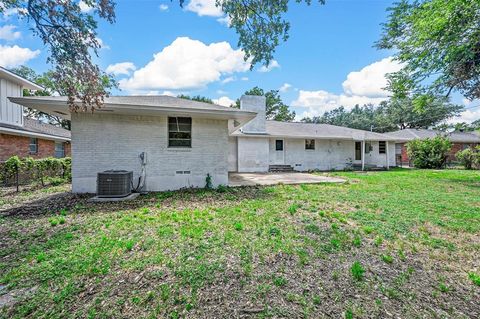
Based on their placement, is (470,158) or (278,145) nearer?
(278,145)

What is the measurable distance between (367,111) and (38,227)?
55543 millimetres

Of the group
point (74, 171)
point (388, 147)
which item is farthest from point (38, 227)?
point (388, 147)

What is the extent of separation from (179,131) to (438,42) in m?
11.2

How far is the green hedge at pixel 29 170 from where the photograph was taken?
9367 millimetres

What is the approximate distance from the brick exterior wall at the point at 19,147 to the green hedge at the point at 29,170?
1938 mm

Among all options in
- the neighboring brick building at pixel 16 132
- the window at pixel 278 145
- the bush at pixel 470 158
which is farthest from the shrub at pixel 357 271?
the bush at pixel 470 158

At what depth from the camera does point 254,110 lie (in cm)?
1636

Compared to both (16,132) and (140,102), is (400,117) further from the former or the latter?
(16,132)

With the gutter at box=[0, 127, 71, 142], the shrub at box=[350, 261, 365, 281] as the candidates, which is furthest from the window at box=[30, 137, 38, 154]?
the shrub at box=[350, 261, 365, 281]

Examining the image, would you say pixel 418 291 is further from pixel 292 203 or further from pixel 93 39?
pixel 93 39

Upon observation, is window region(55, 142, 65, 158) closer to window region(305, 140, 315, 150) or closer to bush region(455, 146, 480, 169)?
window region(305, 140, 315, 150)

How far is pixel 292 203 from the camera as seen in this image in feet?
20.6

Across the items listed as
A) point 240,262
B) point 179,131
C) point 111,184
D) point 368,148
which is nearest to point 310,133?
point 368,148

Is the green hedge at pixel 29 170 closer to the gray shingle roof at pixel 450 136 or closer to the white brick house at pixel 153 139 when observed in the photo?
the white brick house at pixel 153 139
